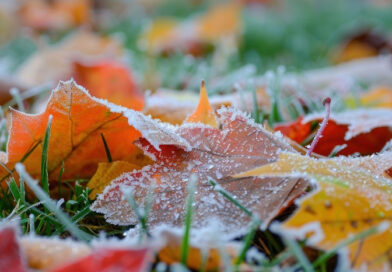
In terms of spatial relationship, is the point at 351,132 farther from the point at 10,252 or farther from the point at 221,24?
the point at 221,24

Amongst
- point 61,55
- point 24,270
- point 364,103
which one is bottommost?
point 364,103

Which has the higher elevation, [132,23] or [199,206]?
[132,23]

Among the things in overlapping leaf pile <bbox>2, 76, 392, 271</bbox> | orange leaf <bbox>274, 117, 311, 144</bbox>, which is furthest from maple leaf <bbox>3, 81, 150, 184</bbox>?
orange leaf <bbox>274, 117, 311, 144</bbox>

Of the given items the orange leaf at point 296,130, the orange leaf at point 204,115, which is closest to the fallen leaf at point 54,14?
the orange leaf at point 296,130

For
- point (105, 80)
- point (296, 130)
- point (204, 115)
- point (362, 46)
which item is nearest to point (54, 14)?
point (362, 46)

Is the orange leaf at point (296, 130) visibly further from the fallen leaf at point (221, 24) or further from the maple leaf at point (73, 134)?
the fallen leaf at point (221, 24)

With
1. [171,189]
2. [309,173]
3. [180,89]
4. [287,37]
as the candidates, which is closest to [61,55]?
[180,89]

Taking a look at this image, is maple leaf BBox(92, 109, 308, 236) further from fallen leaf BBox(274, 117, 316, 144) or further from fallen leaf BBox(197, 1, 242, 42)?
fallen leaf BBox(197, 1, 242, 42)

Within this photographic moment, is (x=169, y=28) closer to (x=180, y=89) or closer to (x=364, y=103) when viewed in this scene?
(x=180, y=89)
